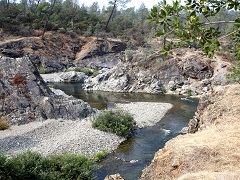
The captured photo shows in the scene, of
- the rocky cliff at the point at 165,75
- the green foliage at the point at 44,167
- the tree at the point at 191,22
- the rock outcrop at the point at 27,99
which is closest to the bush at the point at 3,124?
the rock outcrop at the point at 27,99

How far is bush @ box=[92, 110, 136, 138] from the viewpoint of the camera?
1970cm

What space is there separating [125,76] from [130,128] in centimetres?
2413

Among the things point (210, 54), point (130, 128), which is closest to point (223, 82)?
point (130, 128)

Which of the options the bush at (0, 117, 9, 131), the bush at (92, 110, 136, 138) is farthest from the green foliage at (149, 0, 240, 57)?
the bush at (0, 117, 9, 131)

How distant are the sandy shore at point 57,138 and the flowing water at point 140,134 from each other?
1368 mm

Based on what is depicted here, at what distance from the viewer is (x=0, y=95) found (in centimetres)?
2169

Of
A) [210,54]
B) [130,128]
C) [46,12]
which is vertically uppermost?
[46,12]

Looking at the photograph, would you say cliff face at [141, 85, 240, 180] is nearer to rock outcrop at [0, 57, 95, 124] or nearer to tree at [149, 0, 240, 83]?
tree at [149, 0, 240, 83]

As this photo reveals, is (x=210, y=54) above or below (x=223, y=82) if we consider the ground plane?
above

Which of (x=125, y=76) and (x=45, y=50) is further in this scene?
(x=45, y=50)

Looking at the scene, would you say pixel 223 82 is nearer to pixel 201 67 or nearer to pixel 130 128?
pixel 201 67

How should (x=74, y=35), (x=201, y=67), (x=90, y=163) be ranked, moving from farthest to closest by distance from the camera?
(x=74, y=35) → (x=201, y=67) → (x=90, y=163)

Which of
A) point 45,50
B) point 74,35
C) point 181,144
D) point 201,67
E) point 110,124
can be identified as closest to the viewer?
point 181,144

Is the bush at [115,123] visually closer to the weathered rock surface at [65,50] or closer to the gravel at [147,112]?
the gravel at [147,112]
